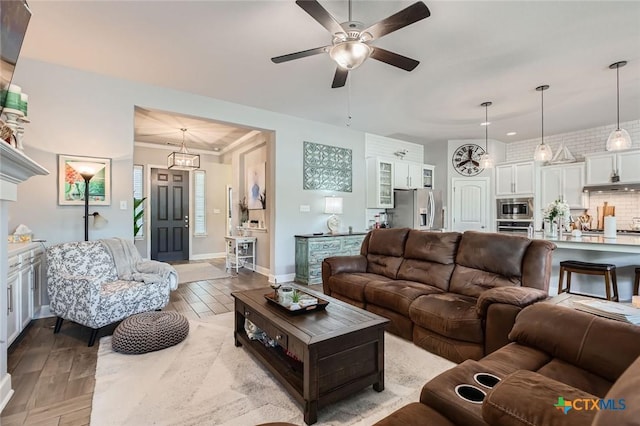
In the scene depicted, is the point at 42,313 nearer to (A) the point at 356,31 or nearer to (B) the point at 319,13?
(B) the point at 319,13

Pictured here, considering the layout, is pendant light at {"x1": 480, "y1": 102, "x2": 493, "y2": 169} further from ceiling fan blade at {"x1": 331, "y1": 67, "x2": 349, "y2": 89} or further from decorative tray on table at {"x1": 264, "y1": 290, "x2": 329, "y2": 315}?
decorative tray on table at {"x1": 264, "y1": 290, "x2": 329, "y2": 315}

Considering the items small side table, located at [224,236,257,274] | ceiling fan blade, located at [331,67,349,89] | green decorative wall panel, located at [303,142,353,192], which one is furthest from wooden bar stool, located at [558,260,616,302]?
small side table, located at [224,236,257,274]

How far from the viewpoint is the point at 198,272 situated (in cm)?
585

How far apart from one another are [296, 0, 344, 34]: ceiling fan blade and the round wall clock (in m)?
5.80

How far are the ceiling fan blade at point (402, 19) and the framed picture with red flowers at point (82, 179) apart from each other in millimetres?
3442

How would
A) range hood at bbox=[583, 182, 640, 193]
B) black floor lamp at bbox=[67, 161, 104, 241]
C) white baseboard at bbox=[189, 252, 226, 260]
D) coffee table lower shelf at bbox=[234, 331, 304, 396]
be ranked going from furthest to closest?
white baseboard at bbox=[189, 252, 226, 260] → range hood at bbox=[583, 182, 640, 193] → black floor lamp at bbox=[67, 161, 104, 241] → coffee table lower shelf at bbox=[234, 331, 304, 396]

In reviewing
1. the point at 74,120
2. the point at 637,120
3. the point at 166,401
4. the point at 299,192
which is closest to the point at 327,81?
the point at 299,192

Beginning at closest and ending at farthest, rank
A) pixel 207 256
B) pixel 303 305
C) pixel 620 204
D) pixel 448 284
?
pixel 303 305, pixel 448 284, pixel 620 204, pixel 207 256

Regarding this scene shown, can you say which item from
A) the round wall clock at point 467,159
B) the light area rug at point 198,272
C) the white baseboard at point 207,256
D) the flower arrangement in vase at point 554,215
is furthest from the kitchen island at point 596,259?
the white baseboard at point 207,256

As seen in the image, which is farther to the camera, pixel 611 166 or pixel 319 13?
pixel 611 166

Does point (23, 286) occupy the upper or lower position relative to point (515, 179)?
lower

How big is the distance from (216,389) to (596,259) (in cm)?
442

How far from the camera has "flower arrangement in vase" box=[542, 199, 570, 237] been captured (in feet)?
12.1

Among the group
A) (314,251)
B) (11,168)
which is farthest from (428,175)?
(11,168)
